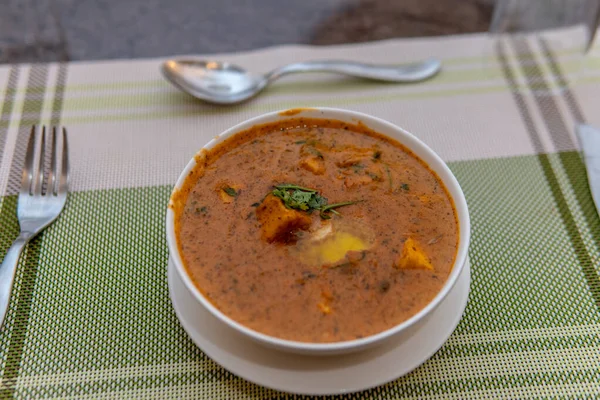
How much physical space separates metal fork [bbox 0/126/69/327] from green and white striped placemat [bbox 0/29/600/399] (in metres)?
0.05

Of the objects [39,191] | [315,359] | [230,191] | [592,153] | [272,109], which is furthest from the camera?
[272,109]

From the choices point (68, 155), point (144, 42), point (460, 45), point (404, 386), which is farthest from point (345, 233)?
point (144, 42)

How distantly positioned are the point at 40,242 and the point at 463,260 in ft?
5.22

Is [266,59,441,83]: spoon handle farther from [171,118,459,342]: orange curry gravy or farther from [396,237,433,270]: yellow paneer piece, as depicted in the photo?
[396,237,433,270]: yellow paneer piece

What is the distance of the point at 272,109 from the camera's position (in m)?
2.69

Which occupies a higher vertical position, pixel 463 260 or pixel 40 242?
pixel 463 260

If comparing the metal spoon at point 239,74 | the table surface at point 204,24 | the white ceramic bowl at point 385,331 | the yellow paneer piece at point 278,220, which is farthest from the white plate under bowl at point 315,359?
the table surface at point 204,24

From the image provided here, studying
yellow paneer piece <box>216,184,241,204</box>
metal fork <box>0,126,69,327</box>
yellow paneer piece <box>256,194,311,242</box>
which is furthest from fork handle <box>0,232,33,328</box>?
yellow paneer piece <box>256,194,311,242</box>

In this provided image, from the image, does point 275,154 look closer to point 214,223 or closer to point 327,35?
point 214,223

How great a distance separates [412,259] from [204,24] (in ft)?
7.26

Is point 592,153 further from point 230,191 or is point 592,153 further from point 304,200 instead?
point 230,191

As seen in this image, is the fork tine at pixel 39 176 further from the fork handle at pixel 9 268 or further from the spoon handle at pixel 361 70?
the spoon handle at pixel 361 70

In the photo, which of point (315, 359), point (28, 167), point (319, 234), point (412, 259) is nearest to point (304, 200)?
point (319, 234)

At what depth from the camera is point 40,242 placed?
7.11 feet
